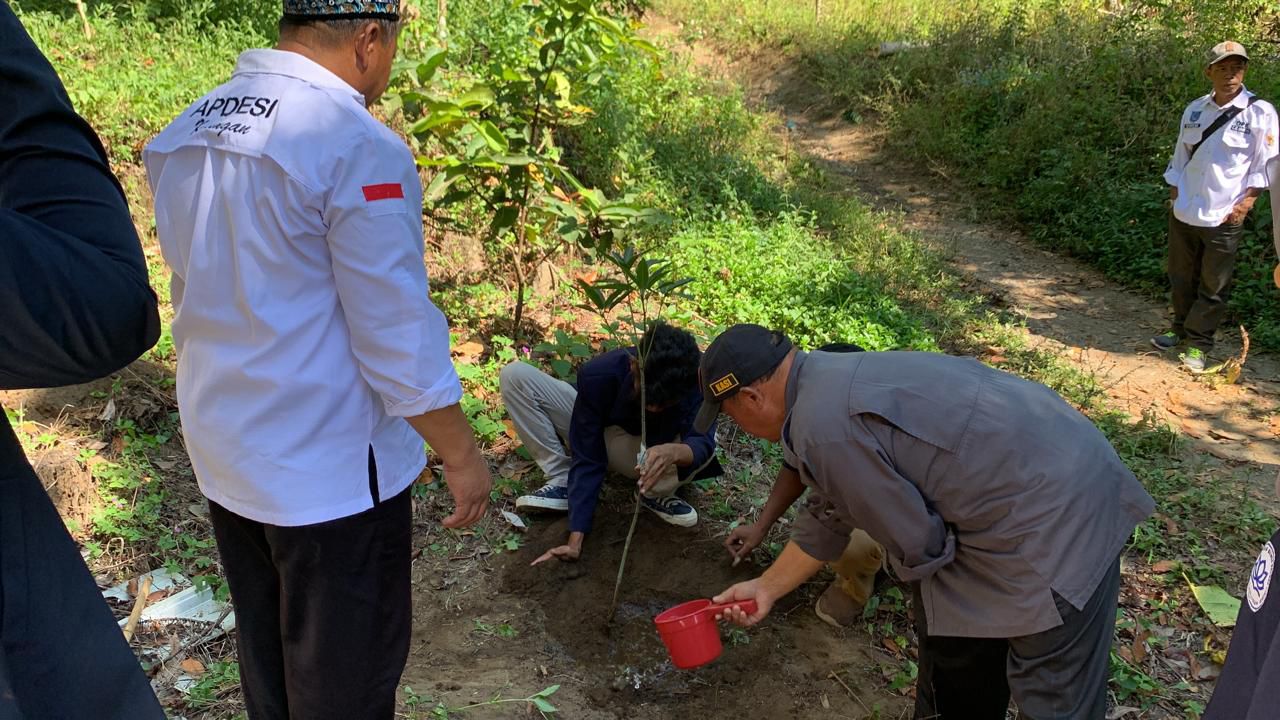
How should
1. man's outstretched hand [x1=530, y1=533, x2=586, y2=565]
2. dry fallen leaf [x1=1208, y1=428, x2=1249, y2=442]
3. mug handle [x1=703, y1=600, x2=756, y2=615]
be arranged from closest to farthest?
mug handle [x1=703, y1=600, x2=756, y2=615] < man's outstretched hand [x1=530, y1=533, x2=586, y2=565] < dry fallen leaf [x1=1208, y1=428, x2=1249, y2=442]

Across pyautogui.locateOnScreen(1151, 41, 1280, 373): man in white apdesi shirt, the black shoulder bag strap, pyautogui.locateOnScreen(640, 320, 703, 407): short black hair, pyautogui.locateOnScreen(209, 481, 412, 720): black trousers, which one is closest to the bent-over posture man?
pyautogui.locateOnScreen(640, 320, 703, 407): short black hair

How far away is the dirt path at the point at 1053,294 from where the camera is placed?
466cm

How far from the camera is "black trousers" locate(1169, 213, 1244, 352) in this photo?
5160 millimetres

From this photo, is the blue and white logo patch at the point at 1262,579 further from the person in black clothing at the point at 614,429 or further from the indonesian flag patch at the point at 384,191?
the person in black clothing at the point at 614,429

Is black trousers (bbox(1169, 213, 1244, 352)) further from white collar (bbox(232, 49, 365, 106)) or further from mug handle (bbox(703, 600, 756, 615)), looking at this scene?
white collar (bbox(232, 49, 365, 106))

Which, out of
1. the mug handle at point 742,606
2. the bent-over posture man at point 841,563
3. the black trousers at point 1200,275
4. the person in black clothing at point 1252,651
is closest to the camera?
the person in black clothing at point 1252,651

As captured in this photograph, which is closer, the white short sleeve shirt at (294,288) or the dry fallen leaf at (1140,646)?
the white short sleeve shirt at (294,288)

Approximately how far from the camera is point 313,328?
4.76ft

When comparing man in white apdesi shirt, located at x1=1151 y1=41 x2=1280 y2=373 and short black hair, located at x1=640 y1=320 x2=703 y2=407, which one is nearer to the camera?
short black hair, located at x1=640 y1=320 x2=703 y2=407

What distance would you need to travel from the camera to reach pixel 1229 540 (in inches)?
131

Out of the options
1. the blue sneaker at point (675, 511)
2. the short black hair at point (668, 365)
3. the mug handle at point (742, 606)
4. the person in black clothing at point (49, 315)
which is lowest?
the blue sneaker at point (675, 511)

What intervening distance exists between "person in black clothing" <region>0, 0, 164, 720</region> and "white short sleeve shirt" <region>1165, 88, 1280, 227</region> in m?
5.82

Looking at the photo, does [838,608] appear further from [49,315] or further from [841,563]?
[49,315]

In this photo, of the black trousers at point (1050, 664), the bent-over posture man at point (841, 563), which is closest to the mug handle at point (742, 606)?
the black trousers at point (1050, 664)
